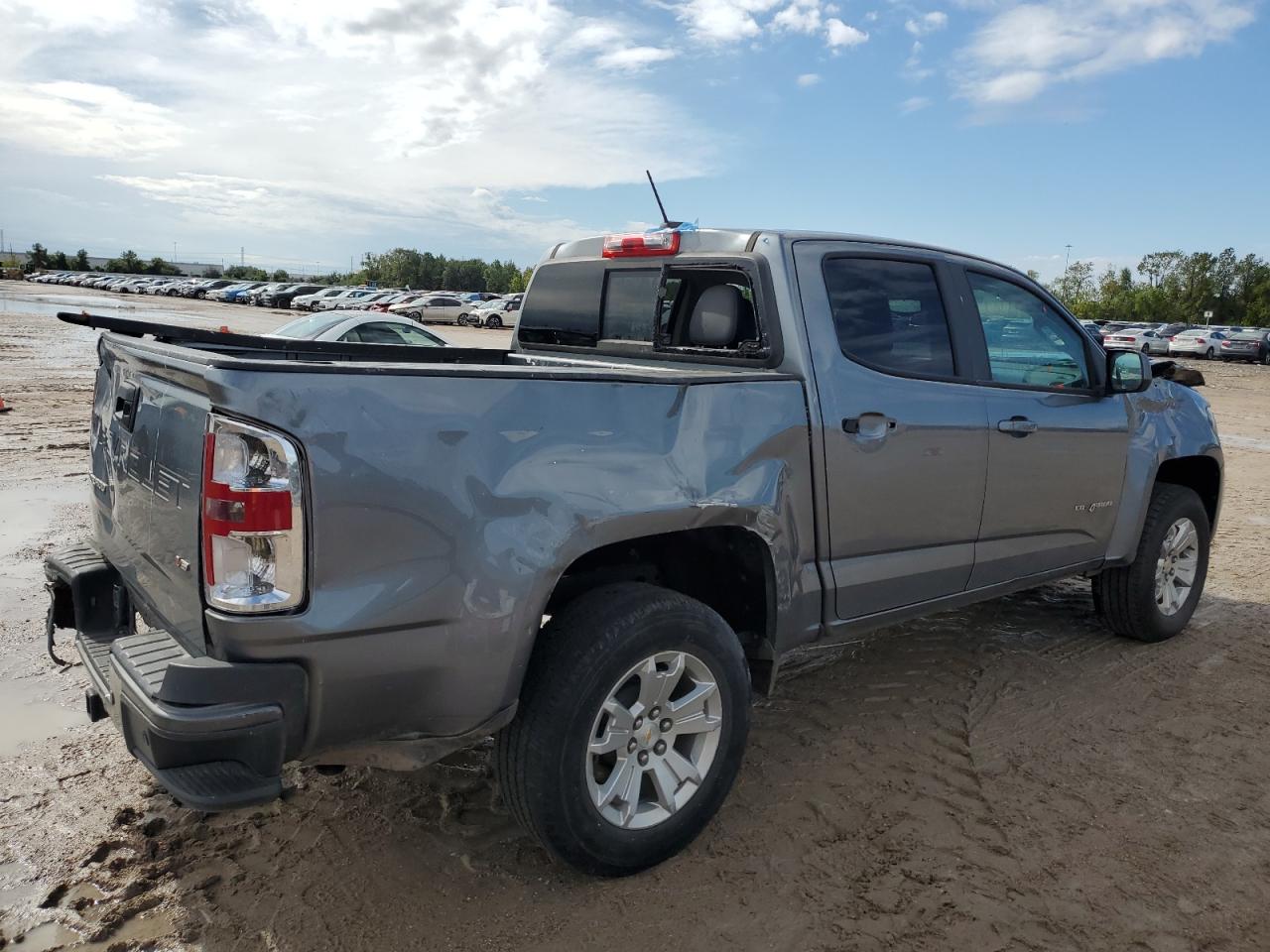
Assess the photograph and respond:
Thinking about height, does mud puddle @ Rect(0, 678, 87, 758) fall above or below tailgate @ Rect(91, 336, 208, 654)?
below

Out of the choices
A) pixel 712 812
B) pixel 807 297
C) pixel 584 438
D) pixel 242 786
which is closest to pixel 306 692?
pixel 242 786

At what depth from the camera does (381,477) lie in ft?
7.83

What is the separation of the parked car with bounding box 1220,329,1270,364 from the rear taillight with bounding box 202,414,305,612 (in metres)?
41.6

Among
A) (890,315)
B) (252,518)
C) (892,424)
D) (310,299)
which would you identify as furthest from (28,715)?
(310,299)

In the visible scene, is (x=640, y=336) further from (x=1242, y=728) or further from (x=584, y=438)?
(x=1242, y=728)

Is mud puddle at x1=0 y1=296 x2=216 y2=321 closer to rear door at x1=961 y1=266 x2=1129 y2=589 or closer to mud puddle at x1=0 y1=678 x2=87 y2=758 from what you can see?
mud puddle at x1=0 y1=678 x2=87 y2=758

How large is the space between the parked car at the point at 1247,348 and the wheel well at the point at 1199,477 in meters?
36.6

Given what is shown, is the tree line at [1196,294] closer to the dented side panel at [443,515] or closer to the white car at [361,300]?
the white car at [361,300]

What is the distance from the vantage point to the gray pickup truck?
234cm

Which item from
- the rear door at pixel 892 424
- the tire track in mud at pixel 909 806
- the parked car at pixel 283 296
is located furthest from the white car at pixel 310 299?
the rear door at pixel 892 424

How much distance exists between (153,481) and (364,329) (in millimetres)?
9344

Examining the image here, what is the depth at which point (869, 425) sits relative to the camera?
3.53 meters

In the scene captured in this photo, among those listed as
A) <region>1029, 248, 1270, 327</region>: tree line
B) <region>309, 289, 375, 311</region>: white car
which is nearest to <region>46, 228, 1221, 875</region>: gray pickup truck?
<region>309, 289, 375, 311</region>: white car

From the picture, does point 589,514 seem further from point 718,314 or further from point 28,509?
point 28,509
